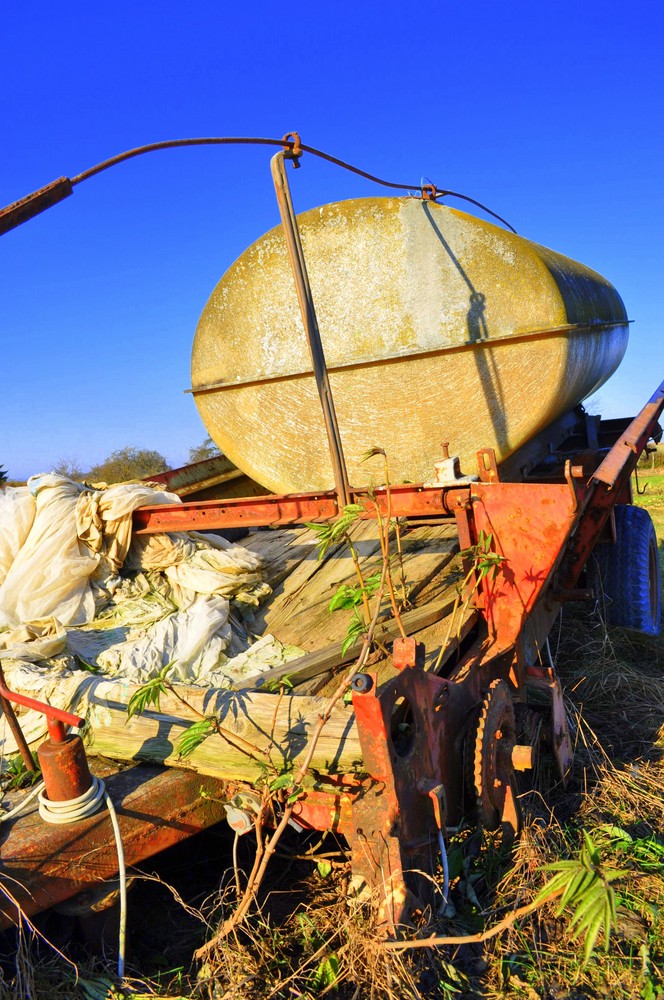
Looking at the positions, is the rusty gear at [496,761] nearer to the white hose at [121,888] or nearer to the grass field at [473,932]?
the grass field at [473,932]

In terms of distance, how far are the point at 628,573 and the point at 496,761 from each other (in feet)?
9.02

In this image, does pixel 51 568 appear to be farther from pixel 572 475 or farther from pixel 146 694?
pixel 572 475

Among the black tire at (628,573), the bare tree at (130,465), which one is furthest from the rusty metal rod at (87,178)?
the bare tree at (130,465)

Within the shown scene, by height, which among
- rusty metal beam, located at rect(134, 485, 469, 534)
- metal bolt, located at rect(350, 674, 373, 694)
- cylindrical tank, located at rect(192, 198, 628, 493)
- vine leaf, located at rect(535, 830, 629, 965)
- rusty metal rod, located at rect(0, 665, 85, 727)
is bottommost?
vine leaf, located at rect(535, 830, 629, 965)

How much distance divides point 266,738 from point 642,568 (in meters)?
3.35

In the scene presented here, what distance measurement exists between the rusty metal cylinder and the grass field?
17.1 inches

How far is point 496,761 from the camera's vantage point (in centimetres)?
270

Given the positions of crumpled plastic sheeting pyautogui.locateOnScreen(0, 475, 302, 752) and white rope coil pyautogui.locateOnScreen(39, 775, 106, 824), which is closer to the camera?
white rope coil pyautogui.locateOnScreen(39, 775, 106, 824)

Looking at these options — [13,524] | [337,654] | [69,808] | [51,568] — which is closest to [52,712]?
[69,808]

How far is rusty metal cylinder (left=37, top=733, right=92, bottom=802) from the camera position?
2232 millimetres

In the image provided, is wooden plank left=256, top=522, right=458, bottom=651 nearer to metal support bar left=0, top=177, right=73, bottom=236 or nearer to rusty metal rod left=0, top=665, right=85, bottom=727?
rusty metal rod left=0, top=665, right=85, bottom=727

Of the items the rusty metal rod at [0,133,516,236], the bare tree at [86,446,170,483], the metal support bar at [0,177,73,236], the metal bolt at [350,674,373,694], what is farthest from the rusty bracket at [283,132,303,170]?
the bare tree at [86,446,170,483]

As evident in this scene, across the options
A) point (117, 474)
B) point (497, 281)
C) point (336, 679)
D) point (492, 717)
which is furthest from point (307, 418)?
point (117, 474)

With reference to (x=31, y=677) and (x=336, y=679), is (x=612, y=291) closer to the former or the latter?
(x=336, y=679)
